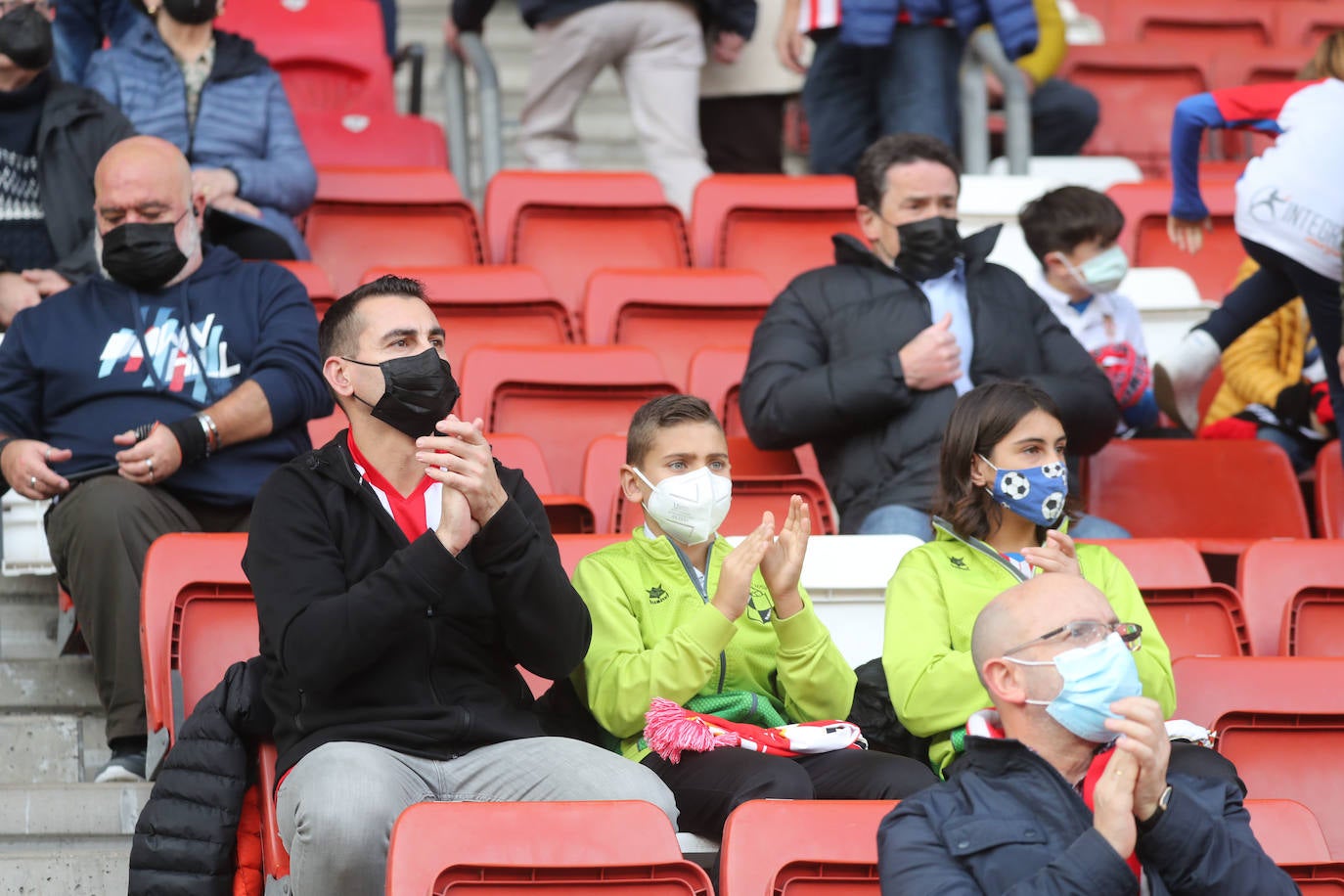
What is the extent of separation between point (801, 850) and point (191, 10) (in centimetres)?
353

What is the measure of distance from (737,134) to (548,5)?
1167 millimetres

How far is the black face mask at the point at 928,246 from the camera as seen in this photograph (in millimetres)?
4746

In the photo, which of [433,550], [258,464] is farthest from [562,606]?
[258,464]

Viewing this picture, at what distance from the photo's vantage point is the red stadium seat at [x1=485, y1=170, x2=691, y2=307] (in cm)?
601

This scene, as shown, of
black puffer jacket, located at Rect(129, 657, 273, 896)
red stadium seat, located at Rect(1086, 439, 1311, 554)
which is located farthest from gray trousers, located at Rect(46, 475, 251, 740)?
red stadium seat, located at Rect(1086, 439, 1311, 554)

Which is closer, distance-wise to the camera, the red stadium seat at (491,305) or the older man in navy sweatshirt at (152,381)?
the older man in navy sweatshirt at (152,381)

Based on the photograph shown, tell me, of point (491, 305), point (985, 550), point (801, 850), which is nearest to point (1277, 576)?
point (985, 550)

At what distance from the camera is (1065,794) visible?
2623 mm

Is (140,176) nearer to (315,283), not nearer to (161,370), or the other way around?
(161,370)

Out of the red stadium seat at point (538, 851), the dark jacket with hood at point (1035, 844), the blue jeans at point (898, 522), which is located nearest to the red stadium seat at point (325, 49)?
the blue jeans at point (898, 522)

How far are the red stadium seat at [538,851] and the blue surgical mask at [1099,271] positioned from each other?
2.91 metres

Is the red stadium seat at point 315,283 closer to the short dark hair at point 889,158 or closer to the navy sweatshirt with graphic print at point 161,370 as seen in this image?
the navy sweatshirt with graphic print at point 161,370

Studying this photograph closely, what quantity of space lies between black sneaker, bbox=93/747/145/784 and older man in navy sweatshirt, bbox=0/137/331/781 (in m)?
0.22

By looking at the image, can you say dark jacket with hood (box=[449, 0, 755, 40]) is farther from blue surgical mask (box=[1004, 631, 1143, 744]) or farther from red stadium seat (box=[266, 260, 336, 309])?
blue surgical mask (box=[1004, 631, 1143, 744])
